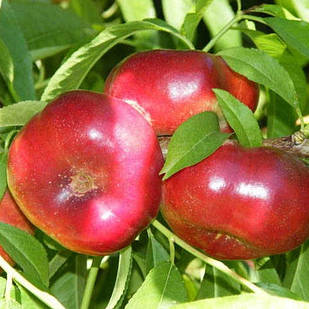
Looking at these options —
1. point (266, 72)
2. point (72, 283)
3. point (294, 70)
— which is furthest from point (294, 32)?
point (72, 283)

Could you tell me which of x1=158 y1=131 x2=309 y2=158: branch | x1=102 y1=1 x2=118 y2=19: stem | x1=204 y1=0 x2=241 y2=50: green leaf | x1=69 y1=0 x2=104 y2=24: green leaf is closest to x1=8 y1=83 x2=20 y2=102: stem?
x1=158 y1=131 x2=309 y2=158: branch

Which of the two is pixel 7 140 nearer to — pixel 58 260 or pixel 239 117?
pixel 58 260

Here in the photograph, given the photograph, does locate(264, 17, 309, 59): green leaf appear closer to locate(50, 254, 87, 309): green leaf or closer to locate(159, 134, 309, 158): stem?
locate(159, 134, 309, 158): stem

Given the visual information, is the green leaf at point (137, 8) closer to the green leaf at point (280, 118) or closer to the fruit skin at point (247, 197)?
the green leaf at point (280, 118)

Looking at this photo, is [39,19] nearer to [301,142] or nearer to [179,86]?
[179,86]

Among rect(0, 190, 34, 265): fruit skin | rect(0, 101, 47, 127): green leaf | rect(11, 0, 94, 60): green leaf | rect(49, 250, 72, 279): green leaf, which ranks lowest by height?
rect(49, 250, 72, 279): green leaf

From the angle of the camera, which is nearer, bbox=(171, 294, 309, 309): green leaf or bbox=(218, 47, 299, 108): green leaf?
bbox=(171, 294, 309, 309): green leaf

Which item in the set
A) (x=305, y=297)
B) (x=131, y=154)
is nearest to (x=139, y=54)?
(x=131, y=154)
